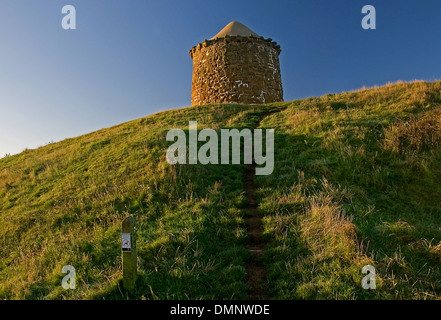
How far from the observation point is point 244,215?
23.4ft

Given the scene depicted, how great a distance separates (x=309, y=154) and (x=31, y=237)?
9346mm

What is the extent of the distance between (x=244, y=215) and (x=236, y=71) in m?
22.6

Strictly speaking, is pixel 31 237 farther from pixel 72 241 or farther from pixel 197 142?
pixel 197 142

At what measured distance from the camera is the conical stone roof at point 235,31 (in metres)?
30.0

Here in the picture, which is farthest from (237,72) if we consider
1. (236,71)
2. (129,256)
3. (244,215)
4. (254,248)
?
(129,256)

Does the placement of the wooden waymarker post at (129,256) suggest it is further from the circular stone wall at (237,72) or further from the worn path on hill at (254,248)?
the circular stone wall at (237,72)

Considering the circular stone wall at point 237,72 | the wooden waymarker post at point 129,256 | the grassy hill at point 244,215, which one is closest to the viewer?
the wooden waymarker post at point 129,256

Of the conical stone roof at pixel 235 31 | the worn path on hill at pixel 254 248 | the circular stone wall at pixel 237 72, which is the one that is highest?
the conical stone roof at pixel 235 31

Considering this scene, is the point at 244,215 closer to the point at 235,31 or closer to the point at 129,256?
the point at 129,256

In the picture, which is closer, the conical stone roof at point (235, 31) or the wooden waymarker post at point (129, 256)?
the wooden waymarker post at point (129, 256)

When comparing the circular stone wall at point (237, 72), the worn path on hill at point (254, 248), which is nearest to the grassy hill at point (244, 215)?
the worn path on hill at point (254, 248)

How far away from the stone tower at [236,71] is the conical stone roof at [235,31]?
0.90 ft

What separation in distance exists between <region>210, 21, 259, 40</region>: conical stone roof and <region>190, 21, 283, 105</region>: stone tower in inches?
10.8

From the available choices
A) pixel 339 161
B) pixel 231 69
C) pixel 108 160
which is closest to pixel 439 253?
pixel 339 161
